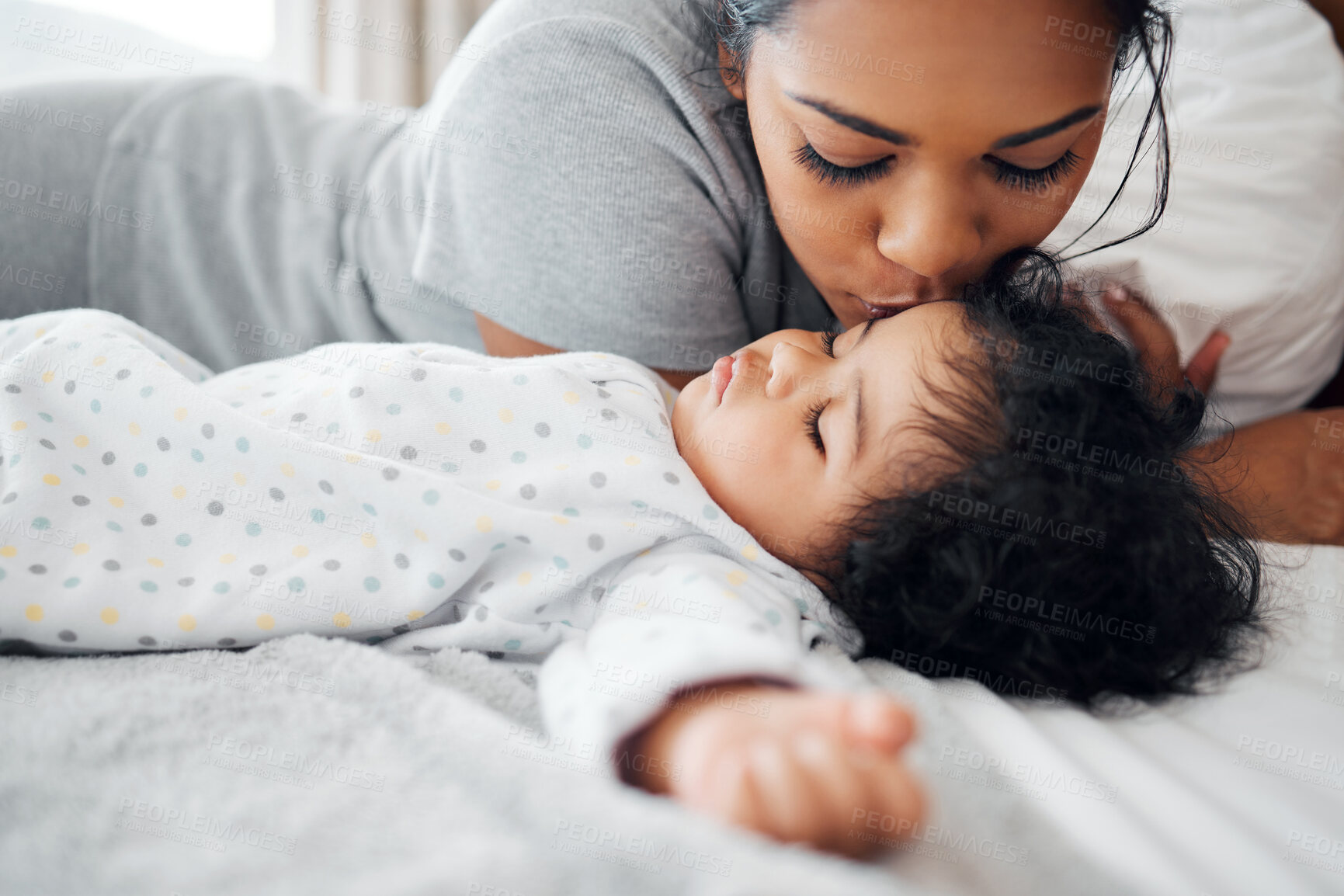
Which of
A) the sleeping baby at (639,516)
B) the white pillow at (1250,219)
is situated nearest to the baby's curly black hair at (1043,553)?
the sleeping baby at (639,516)

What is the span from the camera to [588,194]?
1043 mm

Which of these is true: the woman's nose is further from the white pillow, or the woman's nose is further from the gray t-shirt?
the white pillow

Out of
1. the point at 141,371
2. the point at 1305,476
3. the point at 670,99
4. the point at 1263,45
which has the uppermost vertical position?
the point at 1263,45

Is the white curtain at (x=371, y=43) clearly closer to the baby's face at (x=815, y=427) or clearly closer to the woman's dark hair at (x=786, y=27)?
the woman's dark hair at (x=786, y=27)

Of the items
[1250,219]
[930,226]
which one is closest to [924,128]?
[930,226]

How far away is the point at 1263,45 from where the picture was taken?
54.7 inches

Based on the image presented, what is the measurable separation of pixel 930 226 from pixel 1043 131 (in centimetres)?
13

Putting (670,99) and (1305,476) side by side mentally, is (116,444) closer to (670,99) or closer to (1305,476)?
(670,99)

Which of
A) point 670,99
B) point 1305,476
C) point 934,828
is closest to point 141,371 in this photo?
point 670,99

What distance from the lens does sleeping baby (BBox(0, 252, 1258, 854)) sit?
0.71 metres

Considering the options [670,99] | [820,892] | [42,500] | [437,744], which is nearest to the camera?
[820,892]

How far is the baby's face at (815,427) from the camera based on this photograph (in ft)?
2.55

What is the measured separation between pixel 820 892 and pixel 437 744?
286 millimetres

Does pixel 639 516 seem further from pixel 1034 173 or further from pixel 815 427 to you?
pixel 1034 173
